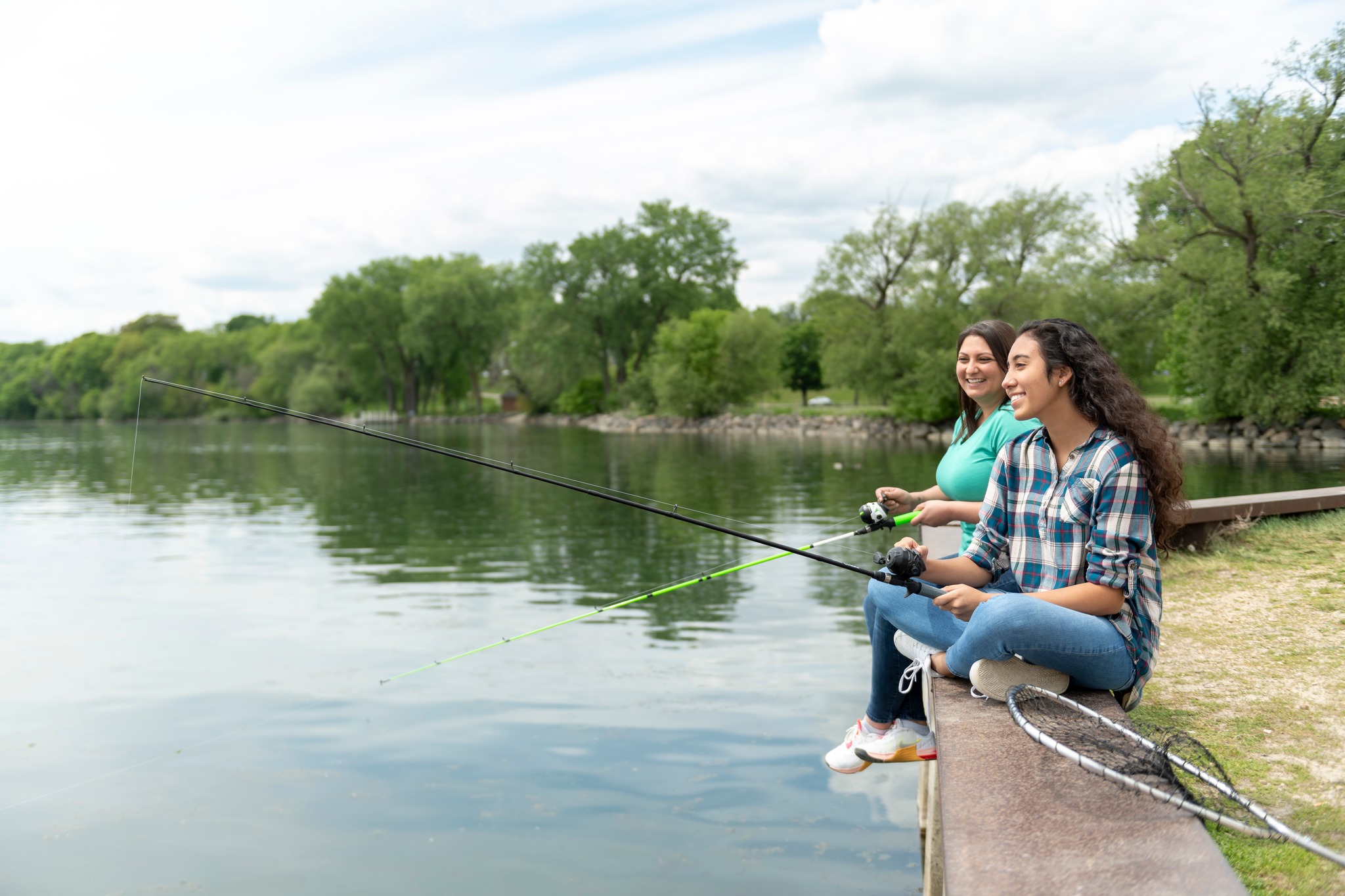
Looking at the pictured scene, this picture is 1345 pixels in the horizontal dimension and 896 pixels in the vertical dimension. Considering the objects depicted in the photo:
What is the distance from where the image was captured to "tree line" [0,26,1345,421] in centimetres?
2653

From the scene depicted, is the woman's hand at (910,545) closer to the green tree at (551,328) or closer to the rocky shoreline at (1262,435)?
the rocky shoreline at (1262,435)

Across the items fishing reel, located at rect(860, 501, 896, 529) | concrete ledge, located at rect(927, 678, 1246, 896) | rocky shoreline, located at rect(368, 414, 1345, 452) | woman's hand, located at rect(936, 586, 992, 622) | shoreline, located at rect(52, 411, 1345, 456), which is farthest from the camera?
rocky shoreline, located at rect(368, 414, 1345, 452)

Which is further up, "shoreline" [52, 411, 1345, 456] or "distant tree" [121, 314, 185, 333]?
"distant tree" [121, 314, 185, 333]

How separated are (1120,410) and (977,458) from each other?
1146 mm

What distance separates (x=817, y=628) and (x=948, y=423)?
3336cm

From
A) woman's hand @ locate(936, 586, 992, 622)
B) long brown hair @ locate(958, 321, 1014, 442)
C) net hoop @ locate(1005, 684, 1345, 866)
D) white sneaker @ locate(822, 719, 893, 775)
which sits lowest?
white sneaker @ locate(822, 719, 893, 775)

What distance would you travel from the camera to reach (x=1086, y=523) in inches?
123

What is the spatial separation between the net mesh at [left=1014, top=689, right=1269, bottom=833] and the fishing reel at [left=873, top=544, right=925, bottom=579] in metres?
0.50

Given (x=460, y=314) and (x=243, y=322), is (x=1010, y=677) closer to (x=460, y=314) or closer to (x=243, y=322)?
(x=460, y=314)

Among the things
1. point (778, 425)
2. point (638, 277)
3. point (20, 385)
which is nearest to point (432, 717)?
point (778, 425)

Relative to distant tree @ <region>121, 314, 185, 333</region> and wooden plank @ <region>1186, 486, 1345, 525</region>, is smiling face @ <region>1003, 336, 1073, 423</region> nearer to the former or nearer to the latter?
wooden plank @ <region>1186, 486, 1345, 525</region>

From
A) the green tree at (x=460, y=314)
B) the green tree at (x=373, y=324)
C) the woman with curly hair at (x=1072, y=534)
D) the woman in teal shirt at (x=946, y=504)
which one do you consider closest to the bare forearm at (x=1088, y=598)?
the woman with curly hair at (x=1072, y=534)

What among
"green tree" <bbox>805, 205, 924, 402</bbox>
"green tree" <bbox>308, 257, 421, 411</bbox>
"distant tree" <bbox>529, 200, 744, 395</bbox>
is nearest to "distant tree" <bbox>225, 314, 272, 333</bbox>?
"green tree" <bbox>308, 257, 421, 411</bbox>

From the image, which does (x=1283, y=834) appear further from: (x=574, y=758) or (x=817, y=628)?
(x=817, y=628)
